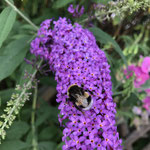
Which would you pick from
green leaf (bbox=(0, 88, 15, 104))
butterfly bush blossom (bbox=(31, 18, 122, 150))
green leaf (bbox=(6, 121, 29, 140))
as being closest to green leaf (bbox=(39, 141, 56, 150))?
green leaf (bbox=(6, 121, 29, 140))

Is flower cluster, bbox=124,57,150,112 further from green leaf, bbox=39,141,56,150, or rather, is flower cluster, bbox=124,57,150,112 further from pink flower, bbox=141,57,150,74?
green leaf, bbox=39,141,56,150

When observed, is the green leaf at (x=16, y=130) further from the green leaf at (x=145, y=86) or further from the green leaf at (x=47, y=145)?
the green leaf at (x=145, y=86)

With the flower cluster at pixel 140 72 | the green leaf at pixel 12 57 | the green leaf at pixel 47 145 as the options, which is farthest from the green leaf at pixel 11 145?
the flower cluster at pixel 140 72

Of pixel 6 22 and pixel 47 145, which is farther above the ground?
pixel 6 22

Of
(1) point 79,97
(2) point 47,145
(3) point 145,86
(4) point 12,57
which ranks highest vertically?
(4) point 12,57

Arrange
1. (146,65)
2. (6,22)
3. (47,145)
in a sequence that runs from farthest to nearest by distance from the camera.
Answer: (146,65), (47,145), (6,22)

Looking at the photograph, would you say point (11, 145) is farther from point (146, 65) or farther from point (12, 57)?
point (146, 65)

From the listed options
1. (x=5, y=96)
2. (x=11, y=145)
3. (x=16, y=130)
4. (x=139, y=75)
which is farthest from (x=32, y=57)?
(x=139, y=75)
